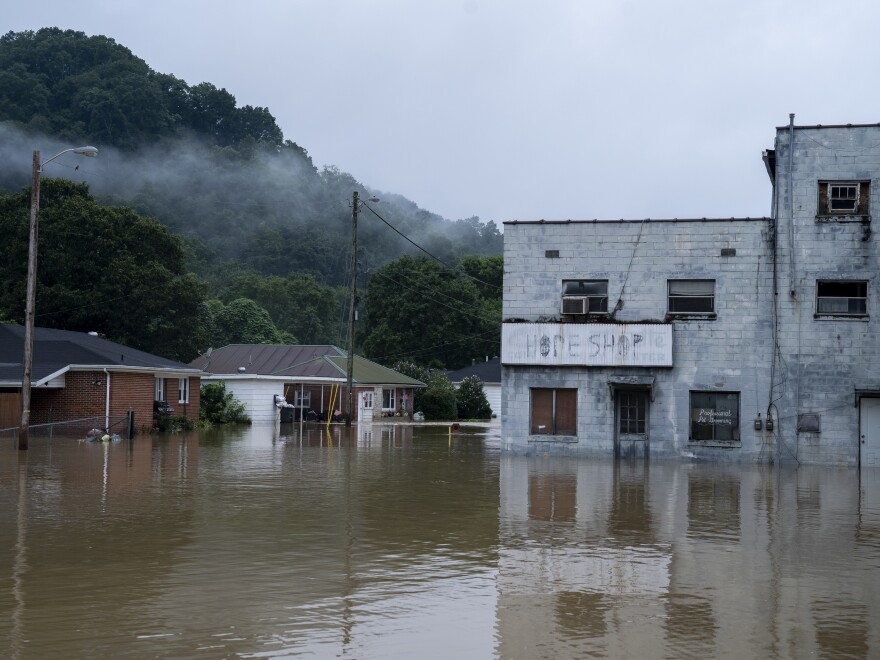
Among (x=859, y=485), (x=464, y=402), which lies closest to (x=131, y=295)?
(x=464, y=402)

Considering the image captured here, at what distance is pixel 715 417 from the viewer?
32000 mm

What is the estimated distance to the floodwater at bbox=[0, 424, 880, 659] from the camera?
351 inches

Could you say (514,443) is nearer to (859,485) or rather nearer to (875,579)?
(859,485)

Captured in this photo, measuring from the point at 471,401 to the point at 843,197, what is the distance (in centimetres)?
4379

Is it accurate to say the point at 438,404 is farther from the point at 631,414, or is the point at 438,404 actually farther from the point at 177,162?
the point at 177,162

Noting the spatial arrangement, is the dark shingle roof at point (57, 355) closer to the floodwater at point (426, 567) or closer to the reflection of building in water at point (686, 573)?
the floodwater at point (426, 567)

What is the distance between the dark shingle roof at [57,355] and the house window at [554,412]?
17.2 metres

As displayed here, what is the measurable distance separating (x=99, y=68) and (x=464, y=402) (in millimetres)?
89777

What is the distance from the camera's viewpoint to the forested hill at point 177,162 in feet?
418

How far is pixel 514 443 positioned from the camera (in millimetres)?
33312

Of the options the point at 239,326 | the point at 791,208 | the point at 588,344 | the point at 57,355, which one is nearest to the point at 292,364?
the point at 57,355

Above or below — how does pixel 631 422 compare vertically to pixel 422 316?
below

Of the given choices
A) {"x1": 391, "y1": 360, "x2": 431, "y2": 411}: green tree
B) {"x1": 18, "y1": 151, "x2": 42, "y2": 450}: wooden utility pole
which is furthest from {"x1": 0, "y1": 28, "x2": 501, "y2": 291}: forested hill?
{"x1": 18, "y1": 151, "x2": 42, "y2": 450}: wooden utility pole

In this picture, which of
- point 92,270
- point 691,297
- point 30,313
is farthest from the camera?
point 92,270
